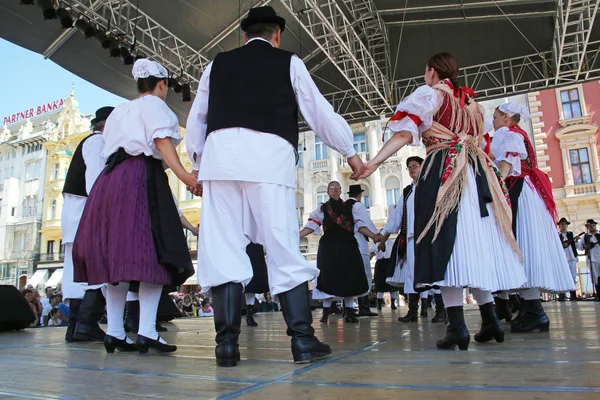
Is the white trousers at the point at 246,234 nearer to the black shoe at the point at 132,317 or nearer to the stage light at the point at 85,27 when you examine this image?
the black shoe at the point at 132,317

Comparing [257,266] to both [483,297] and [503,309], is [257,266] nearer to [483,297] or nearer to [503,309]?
[503,309]

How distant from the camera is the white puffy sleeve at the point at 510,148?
3568mm

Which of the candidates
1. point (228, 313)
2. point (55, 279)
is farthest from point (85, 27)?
point (55, 279)

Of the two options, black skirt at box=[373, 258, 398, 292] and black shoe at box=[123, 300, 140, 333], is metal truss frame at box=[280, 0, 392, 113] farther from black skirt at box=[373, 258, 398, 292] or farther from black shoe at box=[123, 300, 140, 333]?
black shoe at box=[123, 300, 140, 333]

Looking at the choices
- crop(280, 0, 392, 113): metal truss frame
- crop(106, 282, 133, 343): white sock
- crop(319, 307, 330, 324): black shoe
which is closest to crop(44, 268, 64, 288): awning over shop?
crop(280, 0, 392, 113): metal truss frame

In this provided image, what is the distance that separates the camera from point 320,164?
2759 centimetres

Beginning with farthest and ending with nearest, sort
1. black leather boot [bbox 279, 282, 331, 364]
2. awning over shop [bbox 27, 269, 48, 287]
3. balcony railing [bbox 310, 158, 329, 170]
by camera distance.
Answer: awning over shop [bbox 27, 269, 48, 287], balcony railing [bbox 310, 158, 329, 170], black leather boot [bbox 279, 282, 331, 364]

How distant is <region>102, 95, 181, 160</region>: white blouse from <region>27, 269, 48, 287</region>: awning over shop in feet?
123

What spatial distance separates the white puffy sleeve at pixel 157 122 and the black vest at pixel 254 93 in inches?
19.0

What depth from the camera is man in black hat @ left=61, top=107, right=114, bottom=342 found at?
12.0ft

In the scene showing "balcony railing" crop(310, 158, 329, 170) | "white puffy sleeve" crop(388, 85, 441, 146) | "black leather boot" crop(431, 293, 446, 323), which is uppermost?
"balcony railing" crop(310, 158, 329, 170)

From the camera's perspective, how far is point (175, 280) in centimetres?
287

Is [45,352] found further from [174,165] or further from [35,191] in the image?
[35,191]

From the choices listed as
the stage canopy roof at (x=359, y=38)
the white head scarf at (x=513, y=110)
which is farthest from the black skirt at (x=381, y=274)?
the white head scarf at (x=513, y=110)
